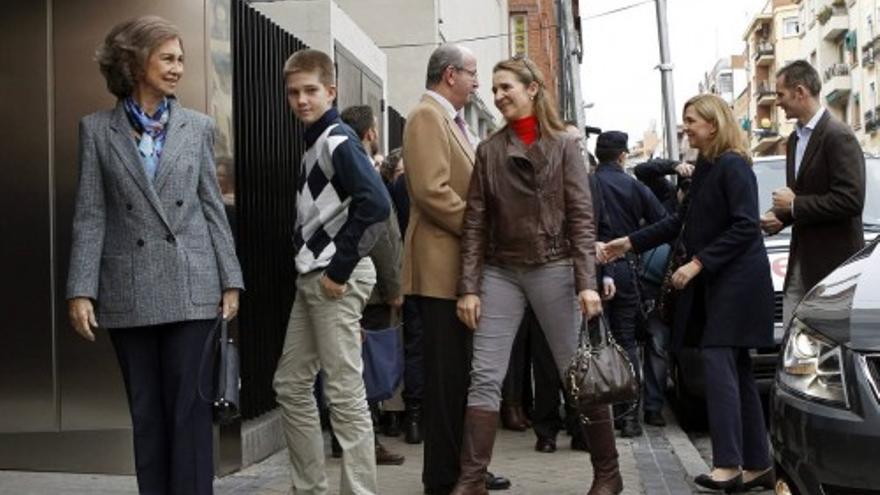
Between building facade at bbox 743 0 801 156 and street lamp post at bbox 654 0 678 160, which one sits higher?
building facade at bbox 743 0 801 156

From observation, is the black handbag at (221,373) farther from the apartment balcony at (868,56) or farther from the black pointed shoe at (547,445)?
the apartment balcony at (868,56)

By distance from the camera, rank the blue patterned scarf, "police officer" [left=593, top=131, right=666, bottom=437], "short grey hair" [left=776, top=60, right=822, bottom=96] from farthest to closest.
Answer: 1. "police officer" [left=593, top=131, right=666, bottom=437]
2. "short grey hair" [left=776, top=60, right=822, bottom=96]
3. the blue patterned scarf

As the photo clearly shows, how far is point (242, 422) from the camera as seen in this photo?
703 centimetres

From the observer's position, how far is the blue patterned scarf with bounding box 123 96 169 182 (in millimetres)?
4562

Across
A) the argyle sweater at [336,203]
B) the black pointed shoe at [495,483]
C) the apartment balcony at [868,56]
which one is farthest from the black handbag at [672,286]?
the apartment balcony at [868,56]

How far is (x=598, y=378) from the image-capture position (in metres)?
5.47

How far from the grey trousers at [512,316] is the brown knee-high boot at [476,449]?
49 millimetres

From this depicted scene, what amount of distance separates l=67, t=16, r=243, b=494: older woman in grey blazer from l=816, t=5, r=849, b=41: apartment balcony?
78.8 metres

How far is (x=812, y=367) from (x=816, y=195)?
2236 millimetres

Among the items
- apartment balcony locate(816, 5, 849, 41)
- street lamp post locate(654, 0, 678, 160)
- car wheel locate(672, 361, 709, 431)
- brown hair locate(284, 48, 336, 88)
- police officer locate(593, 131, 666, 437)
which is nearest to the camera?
brown hair locate(284, 48, 336, 88)

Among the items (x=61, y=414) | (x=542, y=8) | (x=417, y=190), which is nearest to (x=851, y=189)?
(x=417, y=190)

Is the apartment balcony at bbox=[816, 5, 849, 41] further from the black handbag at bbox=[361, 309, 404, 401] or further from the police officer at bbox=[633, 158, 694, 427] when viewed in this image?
the black handbag at bbox=[361, 309, 404, 401]

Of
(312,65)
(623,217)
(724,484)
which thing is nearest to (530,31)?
(623,217)

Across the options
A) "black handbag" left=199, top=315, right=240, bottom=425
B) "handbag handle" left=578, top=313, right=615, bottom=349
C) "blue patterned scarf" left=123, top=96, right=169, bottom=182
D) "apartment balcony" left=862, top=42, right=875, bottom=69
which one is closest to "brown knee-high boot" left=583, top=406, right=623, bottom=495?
"handbag handle" left=578, top=313, right=615, bottom=349
